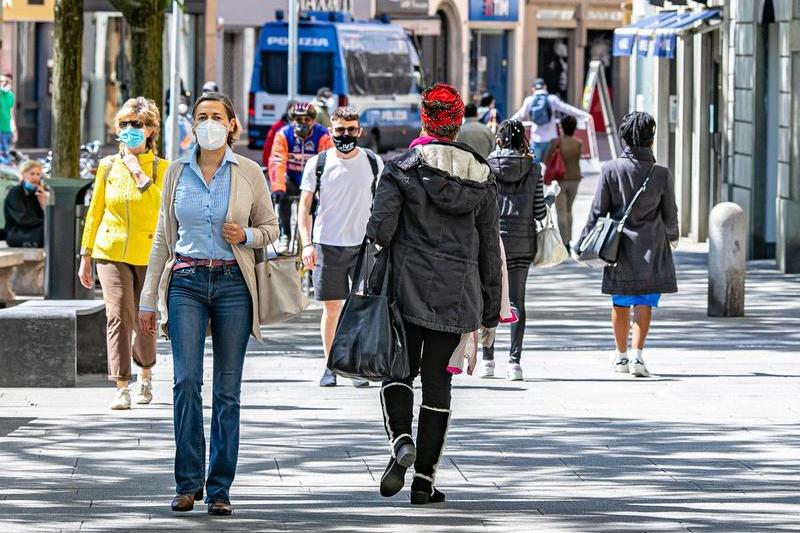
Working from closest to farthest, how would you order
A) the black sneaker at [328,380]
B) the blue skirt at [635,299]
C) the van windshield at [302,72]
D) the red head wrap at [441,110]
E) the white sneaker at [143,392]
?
the red head wrap at [441,110] < the white sneaker at [143,392] < the black sneaker at [328,380] < the blue skirt at [635,299] < the van windshield at [302,72]

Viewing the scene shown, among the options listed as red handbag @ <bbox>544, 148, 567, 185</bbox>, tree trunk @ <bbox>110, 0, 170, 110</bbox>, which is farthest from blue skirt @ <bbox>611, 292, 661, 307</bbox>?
red handbag @ <bbox>544, 148, 567, 185</bbox>

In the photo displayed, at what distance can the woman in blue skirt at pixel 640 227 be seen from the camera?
1305 cm

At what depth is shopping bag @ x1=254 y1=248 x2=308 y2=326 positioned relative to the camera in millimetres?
8234

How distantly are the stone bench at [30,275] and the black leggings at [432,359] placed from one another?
1021 centimetres

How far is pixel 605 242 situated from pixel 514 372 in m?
0.99

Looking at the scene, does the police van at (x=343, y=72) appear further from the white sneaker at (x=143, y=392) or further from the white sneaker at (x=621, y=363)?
the white sneaker at (x=143, y=392)

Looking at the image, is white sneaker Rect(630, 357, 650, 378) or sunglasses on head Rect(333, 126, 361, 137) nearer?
sunglasses on head Rect(333, 126, 361, 137)

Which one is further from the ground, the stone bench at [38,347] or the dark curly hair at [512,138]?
the dark curly hair at [512,138]

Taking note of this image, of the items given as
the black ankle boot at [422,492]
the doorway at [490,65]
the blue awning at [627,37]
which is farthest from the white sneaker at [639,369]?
the doorway at [490,65]

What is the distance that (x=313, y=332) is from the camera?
16.0 m

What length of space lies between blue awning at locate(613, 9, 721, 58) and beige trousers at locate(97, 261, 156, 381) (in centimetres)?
1451

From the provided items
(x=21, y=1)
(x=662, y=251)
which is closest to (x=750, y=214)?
(x=662, y=251)

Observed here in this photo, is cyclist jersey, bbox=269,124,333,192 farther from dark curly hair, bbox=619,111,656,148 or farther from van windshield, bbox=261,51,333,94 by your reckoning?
van windshield, bbox=261,51,333,94

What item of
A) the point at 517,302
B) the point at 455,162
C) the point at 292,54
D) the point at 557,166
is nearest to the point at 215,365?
the point at 455,162
